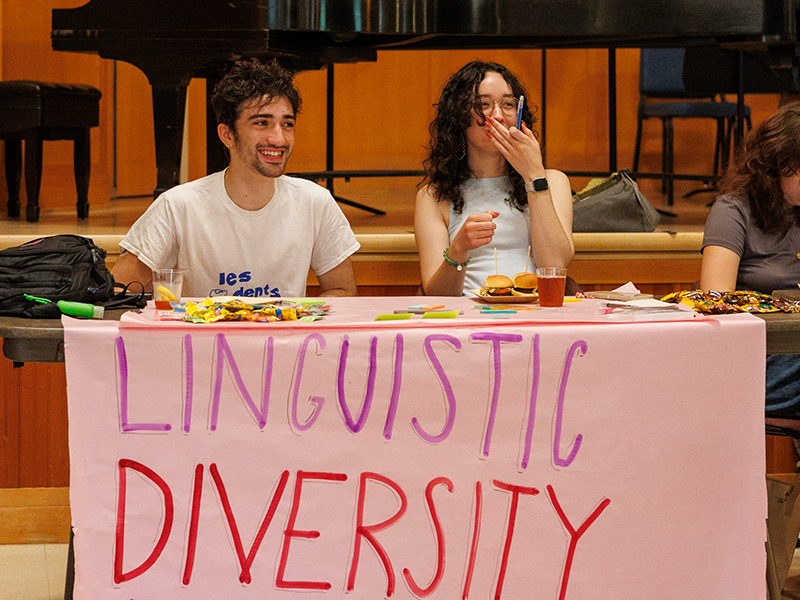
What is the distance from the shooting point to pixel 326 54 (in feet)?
10.1

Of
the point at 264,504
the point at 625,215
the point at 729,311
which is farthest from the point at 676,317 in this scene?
the point at 625,215

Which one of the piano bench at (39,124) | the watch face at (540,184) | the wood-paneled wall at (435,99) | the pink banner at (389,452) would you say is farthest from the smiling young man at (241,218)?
the wood-paneled wall at (435,99)

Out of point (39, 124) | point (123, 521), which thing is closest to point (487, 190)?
point (123, 521)

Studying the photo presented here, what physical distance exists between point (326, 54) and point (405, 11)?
357 mm

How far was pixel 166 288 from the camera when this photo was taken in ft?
5.55

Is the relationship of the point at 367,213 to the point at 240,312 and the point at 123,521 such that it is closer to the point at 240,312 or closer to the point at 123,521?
the point at 240,312

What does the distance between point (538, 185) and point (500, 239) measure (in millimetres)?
197

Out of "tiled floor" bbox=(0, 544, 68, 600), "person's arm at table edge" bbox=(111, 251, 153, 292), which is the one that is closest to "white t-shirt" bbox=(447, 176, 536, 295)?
"person's arm at table edge" bbox=(111, 251, 153, 292)

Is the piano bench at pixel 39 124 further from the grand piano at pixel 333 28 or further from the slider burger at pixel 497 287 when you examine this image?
the slider burger at pixel 497 287

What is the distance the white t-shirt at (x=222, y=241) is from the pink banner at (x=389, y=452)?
665 mm

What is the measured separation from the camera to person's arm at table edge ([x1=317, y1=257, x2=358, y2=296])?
233 centimetres

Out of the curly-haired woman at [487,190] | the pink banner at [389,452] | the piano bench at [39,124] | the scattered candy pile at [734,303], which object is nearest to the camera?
the pink banner at [389,452]

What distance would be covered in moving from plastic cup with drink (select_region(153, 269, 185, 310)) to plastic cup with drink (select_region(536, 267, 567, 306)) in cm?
67

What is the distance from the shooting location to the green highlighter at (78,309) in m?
1.56
